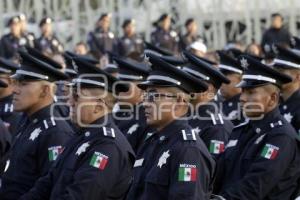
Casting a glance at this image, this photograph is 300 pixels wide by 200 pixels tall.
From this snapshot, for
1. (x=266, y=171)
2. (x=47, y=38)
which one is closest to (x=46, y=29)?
(x=47, y=38)

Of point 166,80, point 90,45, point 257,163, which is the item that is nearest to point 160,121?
point 166,80

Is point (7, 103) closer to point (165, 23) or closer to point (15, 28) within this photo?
point (15, 28)

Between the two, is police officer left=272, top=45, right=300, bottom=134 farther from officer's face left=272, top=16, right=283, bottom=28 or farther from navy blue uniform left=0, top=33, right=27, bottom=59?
navy blue uniform left=0, top=33, right=27, bottom=59

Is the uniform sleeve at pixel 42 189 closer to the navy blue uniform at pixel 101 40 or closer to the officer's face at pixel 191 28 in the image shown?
the navy blue uniform at pixel 101 40

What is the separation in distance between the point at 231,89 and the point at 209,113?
1588 mm

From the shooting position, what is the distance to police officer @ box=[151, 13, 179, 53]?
2105 centimetres

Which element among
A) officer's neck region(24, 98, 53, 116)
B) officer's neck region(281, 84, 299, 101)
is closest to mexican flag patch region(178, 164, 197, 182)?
officer's neck region(24, 98, 53, 116)

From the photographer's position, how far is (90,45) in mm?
21047

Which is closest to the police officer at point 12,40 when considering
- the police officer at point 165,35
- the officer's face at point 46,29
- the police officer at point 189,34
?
the officer's face at point 46,29

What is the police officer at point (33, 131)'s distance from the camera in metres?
7.09

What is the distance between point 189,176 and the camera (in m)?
5.64

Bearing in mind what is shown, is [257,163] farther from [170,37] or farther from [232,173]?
[170,37]

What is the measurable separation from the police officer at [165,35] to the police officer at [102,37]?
3.45 feet

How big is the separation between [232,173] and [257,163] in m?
0.38
